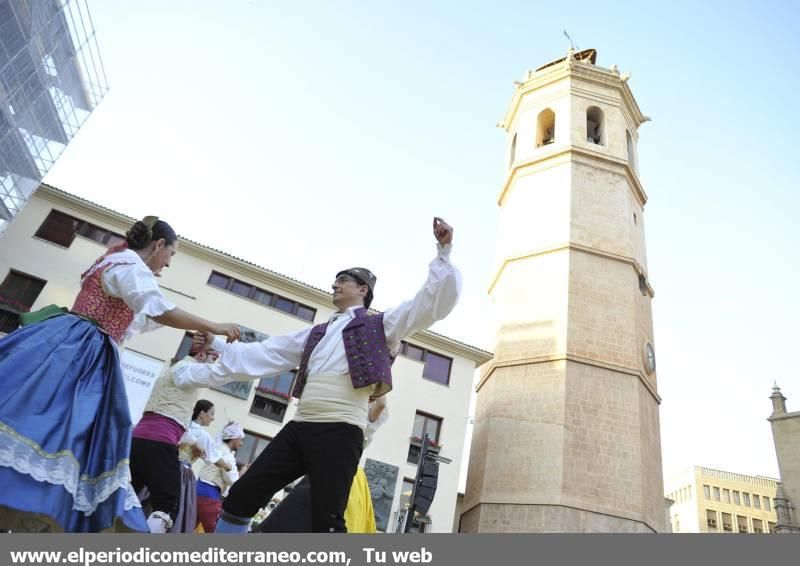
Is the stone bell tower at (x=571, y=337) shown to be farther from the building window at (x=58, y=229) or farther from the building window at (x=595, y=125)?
the building window at (x=58, y=229)

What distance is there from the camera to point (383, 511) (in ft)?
51.0

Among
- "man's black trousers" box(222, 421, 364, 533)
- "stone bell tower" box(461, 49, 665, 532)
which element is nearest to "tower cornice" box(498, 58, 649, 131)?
"stone bell tower" box(461, 49, 665, 532)

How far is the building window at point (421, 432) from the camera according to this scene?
55.6 ft

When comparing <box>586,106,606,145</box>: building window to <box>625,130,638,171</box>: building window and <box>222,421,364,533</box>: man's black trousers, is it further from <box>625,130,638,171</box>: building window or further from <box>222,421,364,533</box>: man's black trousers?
<box>222,421,364,533</box>: man's black trousers

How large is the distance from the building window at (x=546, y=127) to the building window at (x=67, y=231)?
609 inches

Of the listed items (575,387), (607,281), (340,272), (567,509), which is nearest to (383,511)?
(567,509)

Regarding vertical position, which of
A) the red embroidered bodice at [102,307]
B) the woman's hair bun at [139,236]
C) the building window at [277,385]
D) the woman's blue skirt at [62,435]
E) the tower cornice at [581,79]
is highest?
the tower cornice at [581,79]

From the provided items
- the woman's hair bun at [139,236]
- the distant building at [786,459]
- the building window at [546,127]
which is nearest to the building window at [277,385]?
the building window at [546,127]

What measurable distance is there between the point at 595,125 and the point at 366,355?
21000 mm

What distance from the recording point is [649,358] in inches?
648

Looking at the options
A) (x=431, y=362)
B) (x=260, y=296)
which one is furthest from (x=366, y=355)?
(x=431, y=362)

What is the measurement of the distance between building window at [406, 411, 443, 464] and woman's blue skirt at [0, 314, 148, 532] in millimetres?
A: 14877

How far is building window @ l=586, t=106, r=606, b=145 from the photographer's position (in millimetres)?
20484
